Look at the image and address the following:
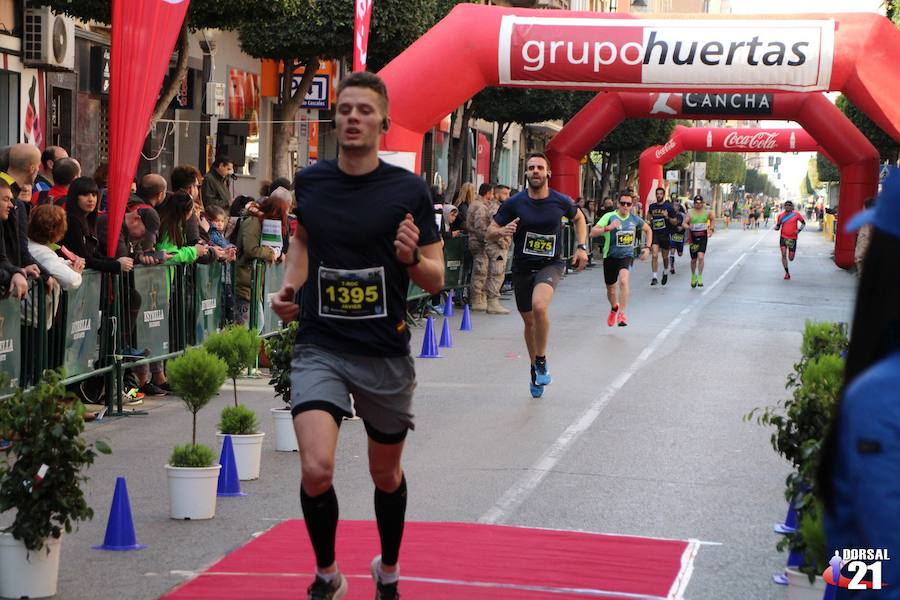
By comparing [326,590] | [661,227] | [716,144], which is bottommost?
[661,227]

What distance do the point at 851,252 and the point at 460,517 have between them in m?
25.7

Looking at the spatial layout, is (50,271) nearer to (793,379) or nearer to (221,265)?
(221,265)

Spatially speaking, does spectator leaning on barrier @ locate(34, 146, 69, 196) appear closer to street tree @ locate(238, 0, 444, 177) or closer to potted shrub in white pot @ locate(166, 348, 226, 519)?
potted shrub in white pot @ locate(166, 348, 226, 519)

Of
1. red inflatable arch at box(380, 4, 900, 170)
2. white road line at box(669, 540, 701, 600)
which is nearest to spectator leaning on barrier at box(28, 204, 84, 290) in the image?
white road line at box(669, 540, 701, 600)

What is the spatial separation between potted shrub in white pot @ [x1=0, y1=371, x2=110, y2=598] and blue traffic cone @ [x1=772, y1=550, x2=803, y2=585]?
2.63 meters

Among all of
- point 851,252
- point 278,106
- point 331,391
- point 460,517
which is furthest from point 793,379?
point 851,252

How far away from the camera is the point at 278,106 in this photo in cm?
2900

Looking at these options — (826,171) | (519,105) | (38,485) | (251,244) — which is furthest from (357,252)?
(826,171)

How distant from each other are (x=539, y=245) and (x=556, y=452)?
Result: 3333 mm

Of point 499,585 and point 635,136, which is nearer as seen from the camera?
point 499,585

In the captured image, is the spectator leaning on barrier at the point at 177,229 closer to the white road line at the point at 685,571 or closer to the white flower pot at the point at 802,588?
the white road line at the point at 685,571

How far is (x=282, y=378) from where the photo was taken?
9.30 metres

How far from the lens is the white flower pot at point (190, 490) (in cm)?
735

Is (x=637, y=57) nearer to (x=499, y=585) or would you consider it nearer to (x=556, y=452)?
(x=556, y=452)
